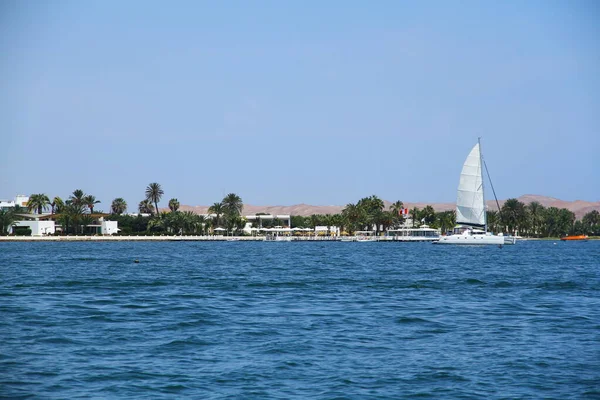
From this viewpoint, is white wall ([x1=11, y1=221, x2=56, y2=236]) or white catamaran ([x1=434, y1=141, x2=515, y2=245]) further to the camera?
white wall ([x1=11, y1=221, x2=56, y2=236])

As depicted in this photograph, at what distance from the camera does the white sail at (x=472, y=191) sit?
426ft

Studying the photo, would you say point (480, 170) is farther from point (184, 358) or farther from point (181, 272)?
point (184, 358)

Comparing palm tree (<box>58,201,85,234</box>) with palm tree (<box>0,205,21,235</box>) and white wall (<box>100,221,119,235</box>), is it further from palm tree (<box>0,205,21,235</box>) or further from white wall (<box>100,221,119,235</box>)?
palm tree (<box>0,205,21,235</box>)

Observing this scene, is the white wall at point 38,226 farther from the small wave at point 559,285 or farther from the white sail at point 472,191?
the small wave at point 559,285

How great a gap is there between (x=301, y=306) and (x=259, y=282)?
14549 millimetres

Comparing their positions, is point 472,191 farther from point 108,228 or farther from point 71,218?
point 71,218

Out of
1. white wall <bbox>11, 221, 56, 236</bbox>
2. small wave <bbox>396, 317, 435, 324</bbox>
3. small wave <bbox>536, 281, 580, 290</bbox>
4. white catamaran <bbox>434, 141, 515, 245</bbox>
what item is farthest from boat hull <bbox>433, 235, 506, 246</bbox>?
small wave <bbox>396, 317, 435, 324</bbox>

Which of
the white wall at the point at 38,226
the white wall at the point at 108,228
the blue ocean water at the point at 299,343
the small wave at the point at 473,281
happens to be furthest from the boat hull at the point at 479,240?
the white wall at the point at 38,226

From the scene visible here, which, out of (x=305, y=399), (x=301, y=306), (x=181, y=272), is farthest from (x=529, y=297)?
(x=181, y=272)

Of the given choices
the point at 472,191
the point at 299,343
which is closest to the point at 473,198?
the point at 472,191

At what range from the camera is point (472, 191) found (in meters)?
130

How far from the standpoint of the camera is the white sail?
130m

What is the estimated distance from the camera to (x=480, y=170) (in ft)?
427

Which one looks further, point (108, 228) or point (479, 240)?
point (108, 228)
